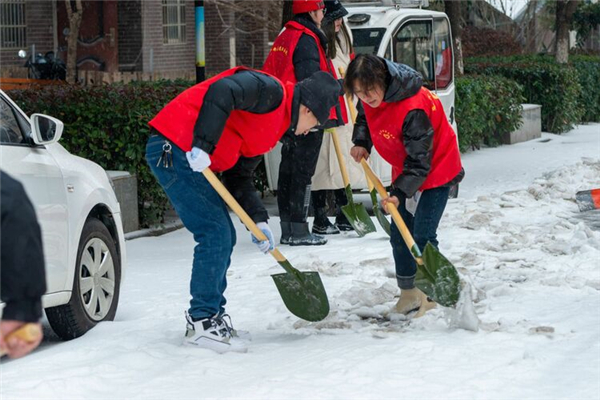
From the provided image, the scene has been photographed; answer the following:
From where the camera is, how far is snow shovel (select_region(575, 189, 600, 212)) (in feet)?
33.0

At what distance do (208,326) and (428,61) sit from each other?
671 centimetres

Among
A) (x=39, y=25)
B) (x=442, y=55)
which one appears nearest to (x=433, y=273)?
(x=442, y=55)

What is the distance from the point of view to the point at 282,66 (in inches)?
337

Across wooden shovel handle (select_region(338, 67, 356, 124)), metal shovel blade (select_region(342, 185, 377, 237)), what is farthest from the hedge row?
metal shovel blade (select_region(342, 185, 377, 237))

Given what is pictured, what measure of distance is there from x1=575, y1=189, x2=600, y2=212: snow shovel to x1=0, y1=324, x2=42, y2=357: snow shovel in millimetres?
8192

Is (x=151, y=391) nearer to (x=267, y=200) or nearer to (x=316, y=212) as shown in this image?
(x=316, y=212)

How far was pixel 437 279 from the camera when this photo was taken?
19.7 feet

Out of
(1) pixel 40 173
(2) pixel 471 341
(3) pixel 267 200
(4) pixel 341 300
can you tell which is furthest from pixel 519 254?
(3) pixel 267 200

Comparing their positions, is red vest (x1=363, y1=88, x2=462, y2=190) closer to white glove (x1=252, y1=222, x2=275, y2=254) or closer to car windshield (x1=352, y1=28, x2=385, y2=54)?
white glove (x1=252, y1=222, x2=275, y2=254)

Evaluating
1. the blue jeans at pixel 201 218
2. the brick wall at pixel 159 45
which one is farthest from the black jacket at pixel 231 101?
the brick wall at pixel 159 45

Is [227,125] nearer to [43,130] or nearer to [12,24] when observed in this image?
[43,130]

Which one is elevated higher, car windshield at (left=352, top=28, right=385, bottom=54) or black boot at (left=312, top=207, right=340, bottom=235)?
car windshield at (left=352, top=28, right=385, bottom=54)

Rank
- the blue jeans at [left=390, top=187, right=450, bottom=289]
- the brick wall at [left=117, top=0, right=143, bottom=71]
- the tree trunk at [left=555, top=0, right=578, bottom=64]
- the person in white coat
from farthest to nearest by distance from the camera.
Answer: the brick wall at [left=117, top=0, right=143, bottom=71]
the tree trunk at [left=555, top=0, right=578, bottom=64]
the person in white coat
the blue jeans at [left=390, top=187, right=450, bottom=289]

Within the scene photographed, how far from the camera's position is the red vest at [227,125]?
17.9 feet
